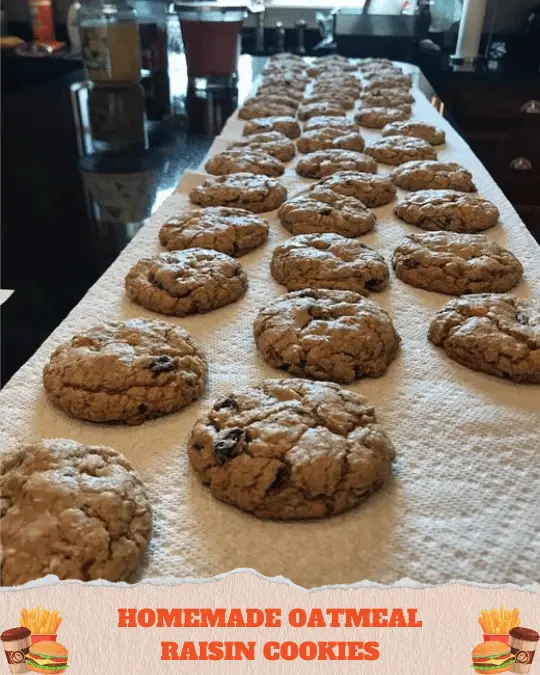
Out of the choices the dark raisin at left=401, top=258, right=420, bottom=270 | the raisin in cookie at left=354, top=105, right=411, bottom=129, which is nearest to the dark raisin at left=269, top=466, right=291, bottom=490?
the dark raisin at left=401, top=258, right=420, bottom=270

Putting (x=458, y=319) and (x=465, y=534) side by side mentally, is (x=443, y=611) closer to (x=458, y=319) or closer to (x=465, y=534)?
(x=465, y=534)

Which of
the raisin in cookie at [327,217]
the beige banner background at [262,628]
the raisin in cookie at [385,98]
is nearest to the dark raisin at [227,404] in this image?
the beige banner background at [262,628]

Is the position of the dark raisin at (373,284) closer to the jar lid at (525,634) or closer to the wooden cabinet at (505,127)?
the jar lid at (525,634)

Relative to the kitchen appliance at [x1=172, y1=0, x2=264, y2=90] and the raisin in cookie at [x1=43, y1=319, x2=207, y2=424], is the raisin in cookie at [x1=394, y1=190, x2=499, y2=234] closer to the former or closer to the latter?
the raisin in cookie at [x1=43, y1=319, x2=207, y2=424]

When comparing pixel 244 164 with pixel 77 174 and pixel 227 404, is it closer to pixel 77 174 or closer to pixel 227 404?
pixel 77 174

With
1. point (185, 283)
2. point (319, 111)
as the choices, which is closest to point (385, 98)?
point (319, 111)
